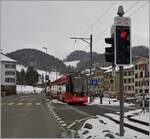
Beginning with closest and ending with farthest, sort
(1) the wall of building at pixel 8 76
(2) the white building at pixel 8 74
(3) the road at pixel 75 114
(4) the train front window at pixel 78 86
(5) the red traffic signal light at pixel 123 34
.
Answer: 1. (5) the red traffic signal light at pixel 123 34
2. (3) the road at pixel 75 114
3. (4) the train front window at pixel 78 86
4. (1) the wall of building at pixel 8 76
5. (2) the white building at pixel 8 74

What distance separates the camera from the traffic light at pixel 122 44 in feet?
46.9

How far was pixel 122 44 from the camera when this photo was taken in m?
14.4

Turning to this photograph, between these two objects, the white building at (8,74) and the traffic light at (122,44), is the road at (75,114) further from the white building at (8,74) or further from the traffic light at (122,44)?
the white building at (8,74)

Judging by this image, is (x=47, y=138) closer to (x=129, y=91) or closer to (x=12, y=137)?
(x=12, y=137)

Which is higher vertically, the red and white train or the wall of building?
the wall of building

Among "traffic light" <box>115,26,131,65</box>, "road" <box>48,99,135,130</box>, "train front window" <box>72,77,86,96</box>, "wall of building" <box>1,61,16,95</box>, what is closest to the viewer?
"traffic light" <box>115,26,131,65</box>

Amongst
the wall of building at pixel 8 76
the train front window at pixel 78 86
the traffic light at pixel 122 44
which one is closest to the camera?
the traffic light at pixel 122 44

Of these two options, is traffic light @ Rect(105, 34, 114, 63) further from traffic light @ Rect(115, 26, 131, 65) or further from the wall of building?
the wall of building

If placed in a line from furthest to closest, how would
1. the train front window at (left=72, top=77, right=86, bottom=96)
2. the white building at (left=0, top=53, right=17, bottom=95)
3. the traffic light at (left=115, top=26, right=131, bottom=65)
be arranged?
1. the white building at (left=0, top=53, right=17, bottom=95)
2. the train front window at (left=72, top=77, right=86, bottom=96)
3. the traffic light at (left=115, top=26, right=131, bottom=65)

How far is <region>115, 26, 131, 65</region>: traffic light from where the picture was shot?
14289 millimetres

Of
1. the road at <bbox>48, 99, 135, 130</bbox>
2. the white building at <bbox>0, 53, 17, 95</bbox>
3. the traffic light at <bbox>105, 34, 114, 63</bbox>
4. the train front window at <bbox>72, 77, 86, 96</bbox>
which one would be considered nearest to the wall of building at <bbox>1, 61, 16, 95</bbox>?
the white building at <bbox>0, 53, 17, 95</bbox>

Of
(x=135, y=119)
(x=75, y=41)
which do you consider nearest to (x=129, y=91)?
(x=75, y=41)

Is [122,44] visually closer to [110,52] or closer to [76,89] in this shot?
[110,52]

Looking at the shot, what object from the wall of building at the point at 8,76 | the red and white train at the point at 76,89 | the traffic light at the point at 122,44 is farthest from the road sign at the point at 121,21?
the wall of building at the point at 8,76
